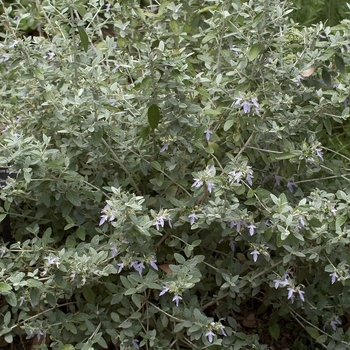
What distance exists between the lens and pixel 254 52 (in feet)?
7.39

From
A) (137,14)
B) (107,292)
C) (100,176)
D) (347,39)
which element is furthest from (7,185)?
(347,39)

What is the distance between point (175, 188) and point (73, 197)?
1.26ft

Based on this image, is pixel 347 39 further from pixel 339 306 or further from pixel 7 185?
pixel 7 185

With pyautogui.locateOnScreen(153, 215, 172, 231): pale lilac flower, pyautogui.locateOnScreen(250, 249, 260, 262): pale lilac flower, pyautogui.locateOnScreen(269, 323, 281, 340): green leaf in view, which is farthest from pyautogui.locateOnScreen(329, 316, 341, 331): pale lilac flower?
pyautogui.locateOnScreen(153, 215, 172, 231): pale lilac flower

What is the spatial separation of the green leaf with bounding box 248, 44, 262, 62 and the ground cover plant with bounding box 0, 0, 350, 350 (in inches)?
1.5

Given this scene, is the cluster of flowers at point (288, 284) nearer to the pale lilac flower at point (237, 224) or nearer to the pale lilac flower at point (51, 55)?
the pale lilac flower at point (237, 224)

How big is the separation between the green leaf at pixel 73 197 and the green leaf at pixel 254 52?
30.6 inches

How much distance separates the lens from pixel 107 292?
2410 millimetres

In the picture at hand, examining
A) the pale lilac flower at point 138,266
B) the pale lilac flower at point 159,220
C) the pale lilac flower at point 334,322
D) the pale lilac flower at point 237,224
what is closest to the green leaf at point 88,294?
the pale lilac flower at point 138,266

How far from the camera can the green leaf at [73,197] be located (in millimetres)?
2314

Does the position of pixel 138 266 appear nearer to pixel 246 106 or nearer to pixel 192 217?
pixel 192 217

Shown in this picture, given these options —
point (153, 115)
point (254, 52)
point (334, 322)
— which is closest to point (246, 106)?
point (254, 52)

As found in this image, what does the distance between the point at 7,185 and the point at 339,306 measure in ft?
4.35

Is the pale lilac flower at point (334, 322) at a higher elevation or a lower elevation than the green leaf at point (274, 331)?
higher
